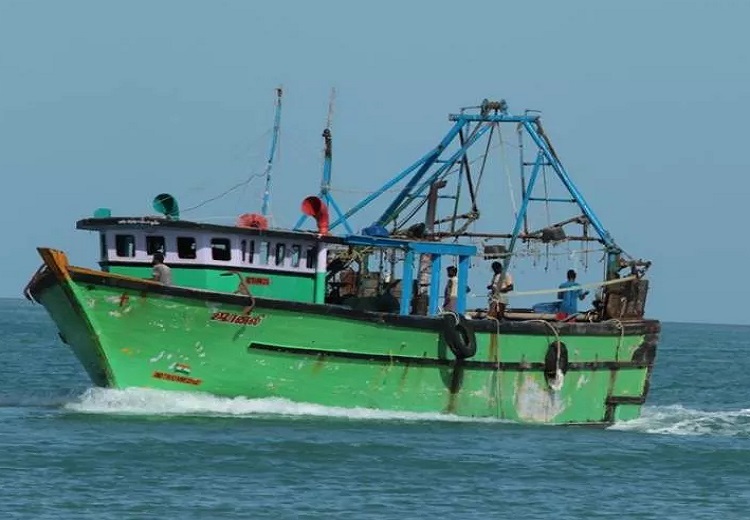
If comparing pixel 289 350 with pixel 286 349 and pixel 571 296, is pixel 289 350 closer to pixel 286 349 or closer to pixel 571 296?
pixel 286 349

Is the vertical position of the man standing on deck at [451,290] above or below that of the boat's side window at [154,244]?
below

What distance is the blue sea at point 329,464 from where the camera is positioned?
64.2 feet

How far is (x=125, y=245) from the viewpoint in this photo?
84.7 feet

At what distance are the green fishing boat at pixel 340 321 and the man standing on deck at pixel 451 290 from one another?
35mm

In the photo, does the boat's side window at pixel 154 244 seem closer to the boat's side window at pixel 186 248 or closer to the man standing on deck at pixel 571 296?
the boat's side window at pixel 186 248

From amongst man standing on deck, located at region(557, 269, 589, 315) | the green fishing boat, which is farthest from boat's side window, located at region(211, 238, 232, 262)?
man standing on deck, located at region(557, 269, 589, 315)

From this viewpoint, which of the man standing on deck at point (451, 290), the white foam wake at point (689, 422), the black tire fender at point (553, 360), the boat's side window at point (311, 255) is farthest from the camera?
the white foam wake at point (689, 422)

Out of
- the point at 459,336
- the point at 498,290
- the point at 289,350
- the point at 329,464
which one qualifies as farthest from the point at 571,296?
the point at 329,464

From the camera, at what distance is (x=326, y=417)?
26.0 meters

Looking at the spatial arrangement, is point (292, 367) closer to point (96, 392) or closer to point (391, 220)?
point (96, 392)

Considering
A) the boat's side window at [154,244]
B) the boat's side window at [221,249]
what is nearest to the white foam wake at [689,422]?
the boat's side window at [221,249]

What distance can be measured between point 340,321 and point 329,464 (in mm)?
3644

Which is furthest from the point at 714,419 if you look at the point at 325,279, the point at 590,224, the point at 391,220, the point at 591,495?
the point at 591,495

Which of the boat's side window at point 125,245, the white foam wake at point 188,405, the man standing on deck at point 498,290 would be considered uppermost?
the boat's side window at point 125,245
